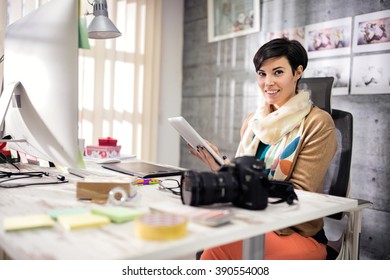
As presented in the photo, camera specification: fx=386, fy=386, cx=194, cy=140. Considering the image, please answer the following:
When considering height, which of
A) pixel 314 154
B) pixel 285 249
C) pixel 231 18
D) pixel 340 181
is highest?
pixel 231 18

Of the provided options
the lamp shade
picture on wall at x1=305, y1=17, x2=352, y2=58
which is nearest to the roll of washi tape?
the lamp shade

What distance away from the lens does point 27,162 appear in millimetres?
1657

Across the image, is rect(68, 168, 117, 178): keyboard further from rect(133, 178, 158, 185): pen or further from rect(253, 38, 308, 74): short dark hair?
rect(253, 38, 308, 74): short dark hair

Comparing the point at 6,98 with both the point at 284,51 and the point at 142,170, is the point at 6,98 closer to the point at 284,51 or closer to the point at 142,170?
the point at 142,170

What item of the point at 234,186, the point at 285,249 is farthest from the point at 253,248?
the point at 285,249

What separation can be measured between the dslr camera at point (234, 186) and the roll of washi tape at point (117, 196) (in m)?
0.15

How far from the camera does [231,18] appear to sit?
290 cm

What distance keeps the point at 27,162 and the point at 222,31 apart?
1.87 metres

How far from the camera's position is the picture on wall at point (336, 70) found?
2201mm

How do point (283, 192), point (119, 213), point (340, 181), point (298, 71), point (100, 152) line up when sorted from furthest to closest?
point (100, 152) → point (298, 71) → point (340, 181) → point (283, 192) → point (119, 213)

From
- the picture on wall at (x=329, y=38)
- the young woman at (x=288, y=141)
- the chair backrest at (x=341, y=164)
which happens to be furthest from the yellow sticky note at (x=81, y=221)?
the picture on wall at (x=329, y=38)

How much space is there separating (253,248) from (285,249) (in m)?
0.29
